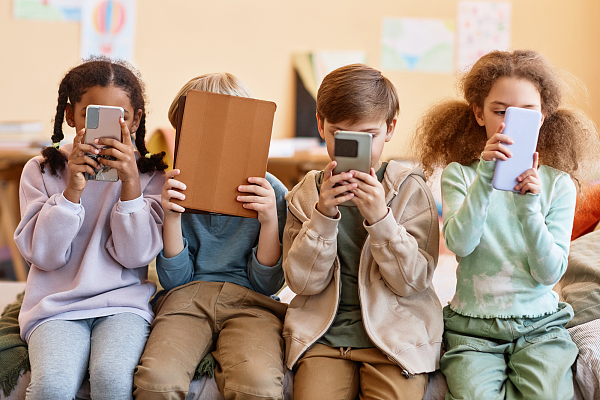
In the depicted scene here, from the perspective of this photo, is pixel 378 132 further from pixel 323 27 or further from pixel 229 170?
pixel 323 27

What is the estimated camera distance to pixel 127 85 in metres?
1.32

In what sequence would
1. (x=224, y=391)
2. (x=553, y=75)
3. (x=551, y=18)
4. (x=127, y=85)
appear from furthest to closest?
(x=551, y=18), (x=127, y=85), (x=553, y=75), (x=224, y=391)

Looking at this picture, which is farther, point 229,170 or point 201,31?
point 201,31

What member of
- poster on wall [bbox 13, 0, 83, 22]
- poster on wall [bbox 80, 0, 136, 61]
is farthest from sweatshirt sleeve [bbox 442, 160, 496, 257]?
poster on wall [bbox 13, 0, 83, 22]

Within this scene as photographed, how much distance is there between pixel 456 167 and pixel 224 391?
0.68 m

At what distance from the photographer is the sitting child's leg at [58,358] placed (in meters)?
1.03

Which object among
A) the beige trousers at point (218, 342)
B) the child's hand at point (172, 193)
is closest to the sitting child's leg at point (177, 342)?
the beige trousers at point (218, 342)

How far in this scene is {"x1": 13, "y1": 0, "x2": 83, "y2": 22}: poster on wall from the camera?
9.73ft

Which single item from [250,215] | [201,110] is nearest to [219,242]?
[250,215]

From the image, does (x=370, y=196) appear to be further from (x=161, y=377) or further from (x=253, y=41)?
(x=253, y=41)

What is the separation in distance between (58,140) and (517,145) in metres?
1.01

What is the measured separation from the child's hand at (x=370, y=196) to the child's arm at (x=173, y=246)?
0.37 metres

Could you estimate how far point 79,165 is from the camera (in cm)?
118

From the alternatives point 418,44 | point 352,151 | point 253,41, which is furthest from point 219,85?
point 418,44
